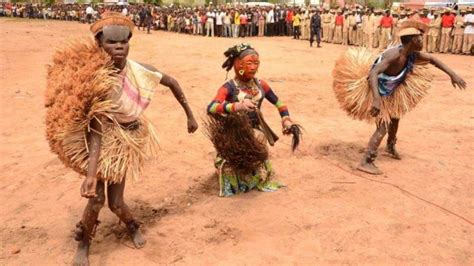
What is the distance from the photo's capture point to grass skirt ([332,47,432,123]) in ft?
18.6

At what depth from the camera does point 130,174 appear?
12.2 ft

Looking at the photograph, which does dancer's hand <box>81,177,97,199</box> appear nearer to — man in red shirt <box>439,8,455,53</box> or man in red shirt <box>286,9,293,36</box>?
man in red shirt <box>439,8,455,53</box>

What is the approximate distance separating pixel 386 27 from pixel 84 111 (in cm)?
1785

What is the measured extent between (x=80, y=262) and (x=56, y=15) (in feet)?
142

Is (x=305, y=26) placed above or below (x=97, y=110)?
below

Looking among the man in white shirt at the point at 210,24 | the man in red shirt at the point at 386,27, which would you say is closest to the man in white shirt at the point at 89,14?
the man in white shirt at the point at 210,24

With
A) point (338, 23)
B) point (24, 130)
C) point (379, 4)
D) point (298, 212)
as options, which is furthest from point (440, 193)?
point (379, 4)

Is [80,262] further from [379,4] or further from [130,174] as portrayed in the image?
[379,4]

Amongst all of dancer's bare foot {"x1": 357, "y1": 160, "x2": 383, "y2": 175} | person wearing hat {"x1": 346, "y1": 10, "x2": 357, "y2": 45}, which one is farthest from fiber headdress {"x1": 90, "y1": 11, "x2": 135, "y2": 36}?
person wearing hat {"x1": 346, "y1": 10, "x2": 357, "y2": 45}

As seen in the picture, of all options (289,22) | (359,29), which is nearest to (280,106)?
(359,29)

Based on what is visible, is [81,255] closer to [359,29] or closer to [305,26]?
[359,29]

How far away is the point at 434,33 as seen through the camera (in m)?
18.4

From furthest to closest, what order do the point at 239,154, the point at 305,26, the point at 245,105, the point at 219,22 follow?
the point at 219,22, the point at 305,26, the point at 239,154, the point at 245,105

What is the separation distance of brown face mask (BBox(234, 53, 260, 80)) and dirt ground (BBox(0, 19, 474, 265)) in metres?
1.25
